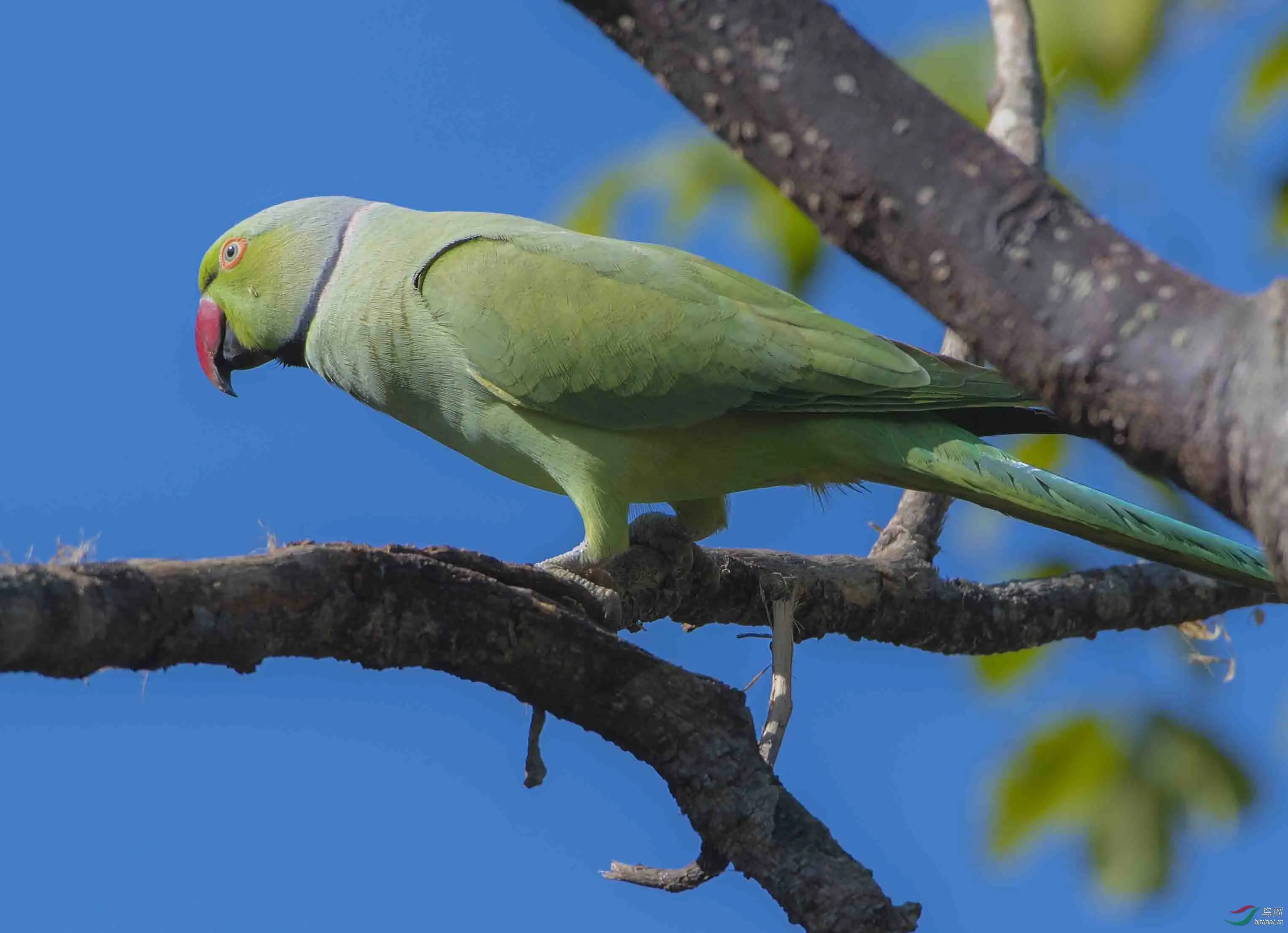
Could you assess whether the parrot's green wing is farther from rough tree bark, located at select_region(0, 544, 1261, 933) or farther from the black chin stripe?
rough tree bark, located at select_region(0, 544, 1261, 933)

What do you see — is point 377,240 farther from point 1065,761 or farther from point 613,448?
point 1065,761

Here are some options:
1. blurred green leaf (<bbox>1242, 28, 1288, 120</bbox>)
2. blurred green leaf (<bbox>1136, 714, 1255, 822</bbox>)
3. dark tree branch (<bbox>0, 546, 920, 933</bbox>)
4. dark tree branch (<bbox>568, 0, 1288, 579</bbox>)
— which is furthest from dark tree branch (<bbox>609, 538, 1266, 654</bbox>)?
dark tree branch (<bbox>568, 0, 1288, 579</bbox>)

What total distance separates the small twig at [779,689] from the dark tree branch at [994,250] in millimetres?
1450

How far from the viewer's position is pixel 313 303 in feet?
14.6

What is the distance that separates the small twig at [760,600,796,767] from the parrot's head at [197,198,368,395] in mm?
1991

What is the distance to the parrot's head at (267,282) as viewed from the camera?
4473 millimetres

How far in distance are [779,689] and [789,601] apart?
1.84ft

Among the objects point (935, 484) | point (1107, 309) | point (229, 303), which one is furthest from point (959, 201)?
point (229, 303)

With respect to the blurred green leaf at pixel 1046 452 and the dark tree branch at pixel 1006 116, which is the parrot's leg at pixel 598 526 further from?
the blurred green leaf at pixel 1046 452

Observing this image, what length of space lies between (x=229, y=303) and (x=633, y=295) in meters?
1.59

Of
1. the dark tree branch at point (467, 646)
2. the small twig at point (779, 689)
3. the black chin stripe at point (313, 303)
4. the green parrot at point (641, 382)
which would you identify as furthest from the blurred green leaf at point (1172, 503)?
the black chin stripe at point (313, 303)

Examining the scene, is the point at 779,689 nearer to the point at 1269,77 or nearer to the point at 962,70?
the point at 962,70

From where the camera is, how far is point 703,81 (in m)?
1.75

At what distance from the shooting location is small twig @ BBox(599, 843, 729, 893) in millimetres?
2777
